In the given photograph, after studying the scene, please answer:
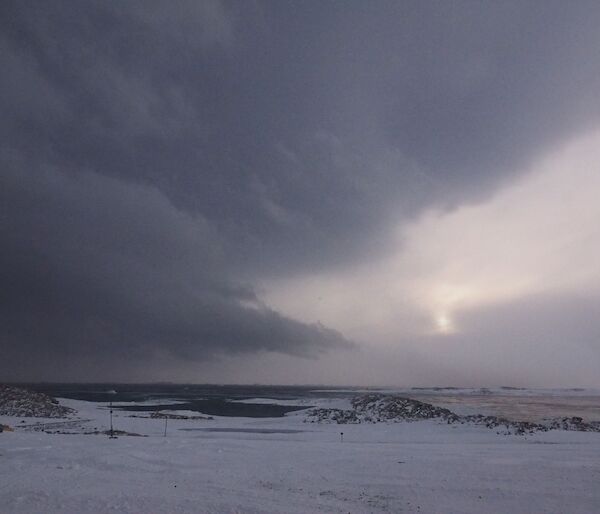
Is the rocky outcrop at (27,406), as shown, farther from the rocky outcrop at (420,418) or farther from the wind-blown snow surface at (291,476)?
the rocky outcrop at (420,418)

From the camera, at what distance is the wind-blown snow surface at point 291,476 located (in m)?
15.6

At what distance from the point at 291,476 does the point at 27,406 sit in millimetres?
48718

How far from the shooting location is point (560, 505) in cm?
1577

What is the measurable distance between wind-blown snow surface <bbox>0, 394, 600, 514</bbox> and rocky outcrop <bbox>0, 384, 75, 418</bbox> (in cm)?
2517

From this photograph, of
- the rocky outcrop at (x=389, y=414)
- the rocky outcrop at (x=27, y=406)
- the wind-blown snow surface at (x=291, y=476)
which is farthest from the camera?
the rocky outcrop at (x=27, y=406)

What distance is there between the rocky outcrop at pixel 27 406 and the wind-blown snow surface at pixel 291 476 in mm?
25167

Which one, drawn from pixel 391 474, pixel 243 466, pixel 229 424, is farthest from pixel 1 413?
pixel 391 474

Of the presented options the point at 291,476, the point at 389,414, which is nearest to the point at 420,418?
the point at 389,414

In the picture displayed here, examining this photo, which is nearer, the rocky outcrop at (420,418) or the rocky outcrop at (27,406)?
the rocky outcrop at (420,418)

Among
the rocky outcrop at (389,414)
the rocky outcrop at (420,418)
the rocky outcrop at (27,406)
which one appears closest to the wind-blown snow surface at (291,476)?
the rocky outcrop at (420,418)

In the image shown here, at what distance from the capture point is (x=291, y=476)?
2025 centimetres

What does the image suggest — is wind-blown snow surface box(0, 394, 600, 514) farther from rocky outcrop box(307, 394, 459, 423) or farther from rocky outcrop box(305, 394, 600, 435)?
rocky outcrop box(307, 394, 459, 423)

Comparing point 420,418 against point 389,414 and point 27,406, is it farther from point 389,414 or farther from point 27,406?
point 27,406

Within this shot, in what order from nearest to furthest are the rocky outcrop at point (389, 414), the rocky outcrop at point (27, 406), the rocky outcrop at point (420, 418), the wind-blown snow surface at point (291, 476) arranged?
the wind-blown snow surface at point (291, 476), the rocky outcrop at point (420, 418), the rocky outcrop at point (389, 414), the rocky outcrop at point (27, 406)
